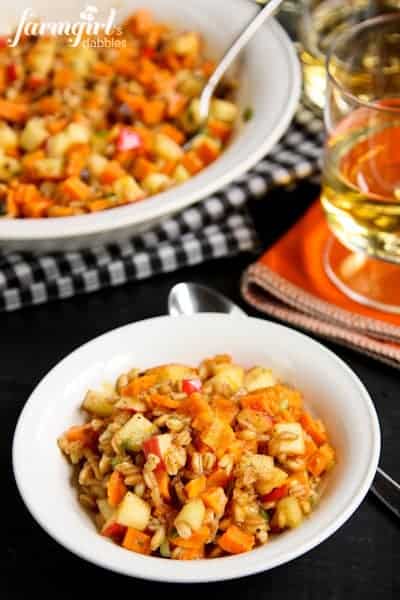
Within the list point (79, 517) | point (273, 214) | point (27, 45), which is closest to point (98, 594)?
point (79, 517)

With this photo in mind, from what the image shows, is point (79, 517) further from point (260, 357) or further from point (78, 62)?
point (78, 62)

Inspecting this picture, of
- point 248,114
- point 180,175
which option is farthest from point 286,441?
point 248,114

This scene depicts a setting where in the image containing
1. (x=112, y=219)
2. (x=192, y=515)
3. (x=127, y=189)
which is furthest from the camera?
(x=127, y=189)

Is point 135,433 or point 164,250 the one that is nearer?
point 135,433

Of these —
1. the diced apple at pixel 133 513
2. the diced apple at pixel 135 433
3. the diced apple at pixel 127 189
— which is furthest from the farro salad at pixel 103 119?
the diced apple at pixel 133 513

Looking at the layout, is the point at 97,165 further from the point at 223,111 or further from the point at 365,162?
the point at 365,162

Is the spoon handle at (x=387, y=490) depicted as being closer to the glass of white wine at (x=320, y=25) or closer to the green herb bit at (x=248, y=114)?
the green herb bit at (x=248, y=114)

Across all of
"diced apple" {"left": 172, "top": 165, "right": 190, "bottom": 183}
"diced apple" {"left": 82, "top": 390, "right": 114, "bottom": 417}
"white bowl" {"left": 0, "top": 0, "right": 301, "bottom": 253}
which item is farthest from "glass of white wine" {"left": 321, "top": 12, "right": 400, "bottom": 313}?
"diced apple" {"left": 82, "top": 390, "right": 114, "bottom": 417}
